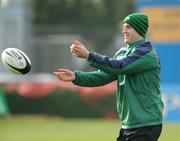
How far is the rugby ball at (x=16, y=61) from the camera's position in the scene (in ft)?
26.2

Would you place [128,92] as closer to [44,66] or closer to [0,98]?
[0,98]

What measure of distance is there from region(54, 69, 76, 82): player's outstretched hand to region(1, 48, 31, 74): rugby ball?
64 cm

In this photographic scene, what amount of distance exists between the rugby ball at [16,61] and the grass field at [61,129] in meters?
8.77

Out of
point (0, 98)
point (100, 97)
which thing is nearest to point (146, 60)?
point (0, 98)

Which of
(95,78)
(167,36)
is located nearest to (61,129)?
(167,36)

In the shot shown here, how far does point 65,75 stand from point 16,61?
76 cm

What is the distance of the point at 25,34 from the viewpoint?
51.3 meters

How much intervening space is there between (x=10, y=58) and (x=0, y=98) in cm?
961

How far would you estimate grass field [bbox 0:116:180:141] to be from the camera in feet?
58.4

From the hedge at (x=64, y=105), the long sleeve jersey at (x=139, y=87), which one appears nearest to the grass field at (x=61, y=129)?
the hedge at (x=64, y=105)

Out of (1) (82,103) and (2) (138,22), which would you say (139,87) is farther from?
(1) (82,103)

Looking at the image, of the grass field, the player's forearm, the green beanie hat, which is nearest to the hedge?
the grass field

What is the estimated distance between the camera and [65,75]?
294 inches

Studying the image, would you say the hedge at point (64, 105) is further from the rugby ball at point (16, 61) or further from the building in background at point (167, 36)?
the rugby ball at point (16, 61)
